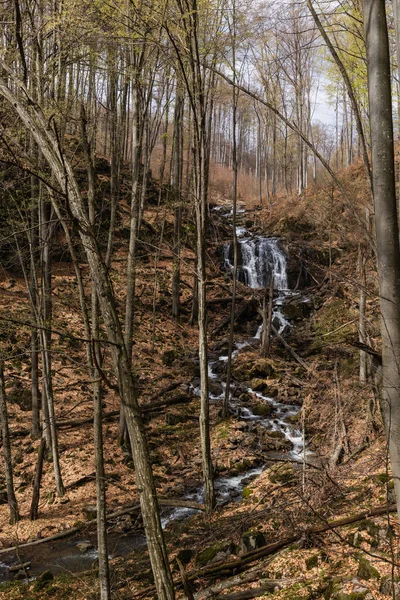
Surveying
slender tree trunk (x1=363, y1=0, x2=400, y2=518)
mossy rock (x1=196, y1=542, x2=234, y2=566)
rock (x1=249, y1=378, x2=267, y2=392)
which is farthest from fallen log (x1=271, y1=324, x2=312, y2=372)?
slender tree trunk (x1=363, y1=0, x2=400, y2=518)

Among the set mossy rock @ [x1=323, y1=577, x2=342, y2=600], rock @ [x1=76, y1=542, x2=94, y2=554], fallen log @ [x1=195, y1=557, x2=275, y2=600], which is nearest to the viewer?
mossy rock @ [x1=323, y1=577, x2=342, y2=600]

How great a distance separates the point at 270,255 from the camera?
20.8m

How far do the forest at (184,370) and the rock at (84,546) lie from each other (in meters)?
0.03

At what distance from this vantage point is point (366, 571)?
404 centimetres

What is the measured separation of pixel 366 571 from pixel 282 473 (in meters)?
3.94

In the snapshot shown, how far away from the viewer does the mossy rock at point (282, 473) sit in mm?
7520

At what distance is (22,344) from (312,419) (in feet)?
26.6

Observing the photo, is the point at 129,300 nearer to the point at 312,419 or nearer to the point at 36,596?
the point at 312,419

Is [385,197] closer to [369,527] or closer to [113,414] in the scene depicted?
[369,527]

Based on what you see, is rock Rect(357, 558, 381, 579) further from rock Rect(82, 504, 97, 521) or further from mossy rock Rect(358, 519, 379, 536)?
rock Rect(82, 504, 97, 521)

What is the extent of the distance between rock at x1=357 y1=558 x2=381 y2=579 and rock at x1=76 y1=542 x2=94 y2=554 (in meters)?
4.58

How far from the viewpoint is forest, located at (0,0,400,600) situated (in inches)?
120

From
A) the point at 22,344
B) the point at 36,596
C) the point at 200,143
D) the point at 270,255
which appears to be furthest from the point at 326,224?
the point at 36,596

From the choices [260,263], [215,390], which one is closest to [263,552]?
[215,390]
